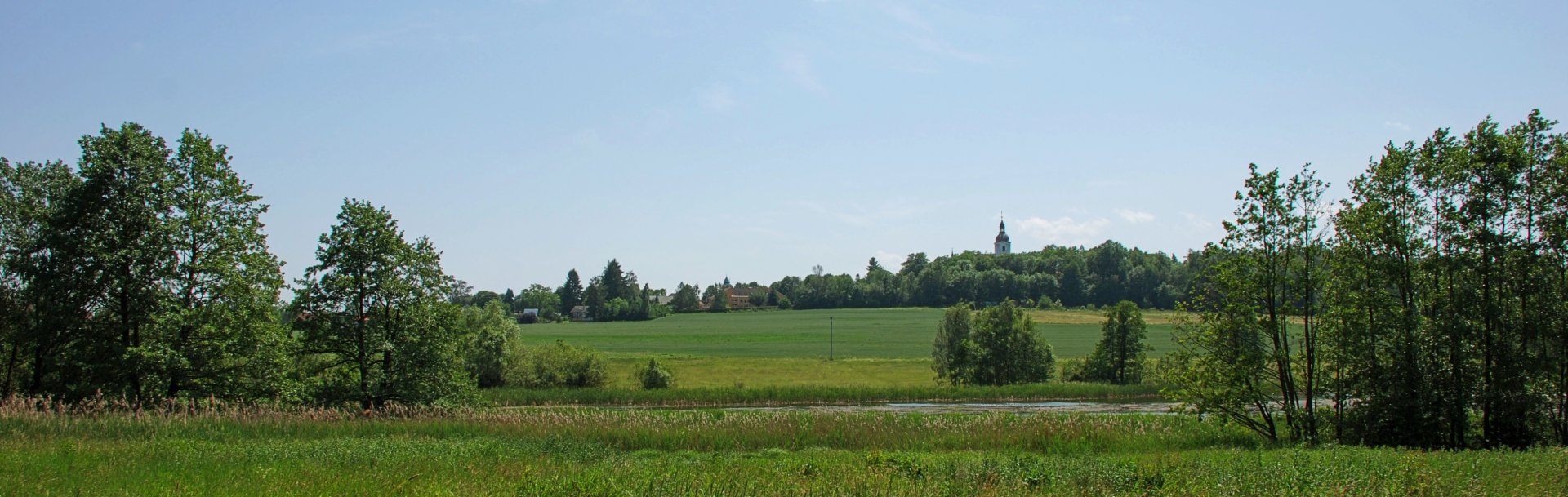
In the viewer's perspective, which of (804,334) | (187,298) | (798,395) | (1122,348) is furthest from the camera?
(804,334)

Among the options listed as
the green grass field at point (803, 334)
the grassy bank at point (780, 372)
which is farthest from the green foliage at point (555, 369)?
the green grass field at point (803, 334)

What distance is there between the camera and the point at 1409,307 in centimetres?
2322

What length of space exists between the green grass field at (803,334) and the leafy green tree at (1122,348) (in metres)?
13.1

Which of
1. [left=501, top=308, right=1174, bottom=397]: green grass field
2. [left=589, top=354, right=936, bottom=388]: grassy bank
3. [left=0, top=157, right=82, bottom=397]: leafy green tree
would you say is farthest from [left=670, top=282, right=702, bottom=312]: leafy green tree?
[left=0, top=157, right=82, bottom=397]: leafy green tree

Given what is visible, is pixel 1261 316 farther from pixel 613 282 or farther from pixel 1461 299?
pixel 613 282

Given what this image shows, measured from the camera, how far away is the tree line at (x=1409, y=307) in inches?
878

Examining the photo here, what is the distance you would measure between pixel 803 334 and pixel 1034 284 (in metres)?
66.8

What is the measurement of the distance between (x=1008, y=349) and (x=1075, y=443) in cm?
3810

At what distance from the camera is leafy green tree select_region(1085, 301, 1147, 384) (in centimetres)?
5741

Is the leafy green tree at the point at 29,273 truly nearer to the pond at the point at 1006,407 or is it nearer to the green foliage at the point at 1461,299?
the pond at the point at 1006,407

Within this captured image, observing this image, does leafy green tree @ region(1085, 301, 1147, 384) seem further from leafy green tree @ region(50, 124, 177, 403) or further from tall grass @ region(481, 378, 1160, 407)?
leafy green tree @ region(50, 124, 177, 403)

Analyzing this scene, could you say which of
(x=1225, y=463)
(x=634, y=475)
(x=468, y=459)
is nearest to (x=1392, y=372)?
(x=1225, y=463)

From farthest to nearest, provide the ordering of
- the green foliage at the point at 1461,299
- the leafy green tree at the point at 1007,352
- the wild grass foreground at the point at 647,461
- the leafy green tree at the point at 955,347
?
the leafy green tree at the point at 1007,352
the leafy green tree at the point at 955,347
the green foliage at the point at 1461,299
the wild grass foreground at the point at 647,461

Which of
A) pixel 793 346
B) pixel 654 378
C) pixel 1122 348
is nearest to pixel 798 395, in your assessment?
pixel 654 378
